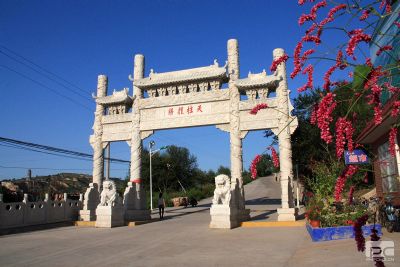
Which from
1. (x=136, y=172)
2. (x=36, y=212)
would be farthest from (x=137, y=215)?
(x=36, y=212)

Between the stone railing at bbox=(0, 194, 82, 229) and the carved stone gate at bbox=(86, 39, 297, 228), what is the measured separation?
63.1 inches

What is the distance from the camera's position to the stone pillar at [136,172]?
14375 millimetres

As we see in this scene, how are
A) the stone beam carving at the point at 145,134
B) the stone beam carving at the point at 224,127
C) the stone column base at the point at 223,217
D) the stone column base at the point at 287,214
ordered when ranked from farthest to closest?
the stone beam carving at the point at 145,134 < the stone beam carving at the point at 224,127 < the stone column base at the point at 287,214 < the stone column base at the point at 223,217

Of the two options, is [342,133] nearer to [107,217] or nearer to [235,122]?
[107,217]

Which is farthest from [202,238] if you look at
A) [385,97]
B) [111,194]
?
[385,97]

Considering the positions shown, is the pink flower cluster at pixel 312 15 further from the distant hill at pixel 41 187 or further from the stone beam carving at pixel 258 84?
the distant hill at pixel 41 187

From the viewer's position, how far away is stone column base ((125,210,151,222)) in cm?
1420

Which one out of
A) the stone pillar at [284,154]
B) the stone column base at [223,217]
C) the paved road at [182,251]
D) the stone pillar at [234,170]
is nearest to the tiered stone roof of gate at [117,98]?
the stone pillar at [234,170]

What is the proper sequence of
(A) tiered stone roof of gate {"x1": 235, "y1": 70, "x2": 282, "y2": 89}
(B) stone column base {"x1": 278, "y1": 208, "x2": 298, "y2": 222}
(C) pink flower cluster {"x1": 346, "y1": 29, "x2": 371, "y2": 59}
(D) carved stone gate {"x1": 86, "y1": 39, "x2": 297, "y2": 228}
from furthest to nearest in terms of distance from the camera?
(A) tiered stone roof of gate {"x1": 235, "y1": 70, "x2": 282, "y2": 89} < (D) carved stone gate {"x1": 86, "y1": 39, "x2": 297, "y2": 228} < (B) stone column base {"x1": 278, "y1": 208, "x2": 298, "y2": 222} < (C) pink flower cluster {"x1": 346, "y1": 29, "x2": 371, "y2": 59}

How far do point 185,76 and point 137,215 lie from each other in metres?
5.99

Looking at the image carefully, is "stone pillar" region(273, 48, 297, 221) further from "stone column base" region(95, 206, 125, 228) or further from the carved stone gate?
"stone column base" region(95, 206, 125, 228)

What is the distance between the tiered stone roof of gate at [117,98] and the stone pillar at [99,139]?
0.32m

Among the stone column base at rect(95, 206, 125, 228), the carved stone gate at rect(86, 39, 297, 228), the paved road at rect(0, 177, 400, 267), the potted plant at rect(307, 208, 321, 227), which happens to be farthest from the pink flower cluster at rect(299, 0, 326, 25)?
the stone column base at rect(95, 206, 125, 228)

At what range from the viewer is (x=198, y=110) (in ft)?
47.3
